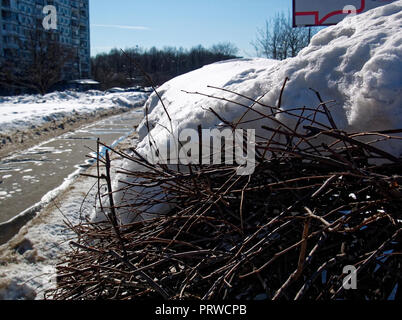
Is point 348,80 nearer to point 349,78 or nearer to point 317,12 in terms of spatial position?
point 349,78

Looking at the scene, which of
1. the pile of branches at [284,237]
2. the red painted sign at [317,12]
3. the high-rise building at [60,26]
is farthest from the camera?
the high-rise building at [60,26]

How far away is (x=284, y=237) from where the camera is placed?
1.32m

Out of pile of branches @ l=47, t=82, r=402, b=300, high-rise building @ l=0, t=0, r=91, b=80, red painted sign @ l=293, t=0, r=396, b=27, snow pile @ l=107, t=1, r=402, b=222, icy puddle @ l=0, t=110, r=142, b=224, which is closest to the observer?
pile of branches @ l=47, t=82, r=402, b=300

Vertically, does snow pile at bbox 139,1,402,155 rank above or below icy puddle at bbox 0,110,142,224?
above

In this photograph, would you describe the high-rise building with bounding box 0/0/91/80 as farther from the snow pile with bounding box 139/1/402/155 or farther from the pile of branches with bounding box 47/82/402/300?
the pile of branches with bounding box 47/82/402/300

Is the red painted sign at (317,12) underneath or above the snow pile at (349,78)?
above

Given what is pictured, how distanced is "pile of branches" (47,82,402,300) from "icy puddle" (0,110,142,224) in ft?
8.35

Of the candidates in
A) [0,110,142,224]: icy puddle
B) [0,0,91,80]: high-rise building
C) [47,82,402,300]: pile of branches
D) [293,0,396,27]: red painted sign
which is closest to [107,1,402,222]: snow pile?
[47,82,402,300]: pile of branches

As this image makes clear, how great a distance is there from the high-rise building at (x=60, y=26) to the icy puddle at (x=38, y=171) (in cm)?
3816

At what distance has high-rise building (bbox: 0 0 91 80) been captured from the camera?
5313 centimetres

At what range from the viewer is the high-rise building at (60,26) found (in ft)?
174

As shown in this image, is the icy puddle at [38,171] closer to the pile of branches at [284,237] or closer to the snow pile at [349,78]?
the snow pile at [349,78]

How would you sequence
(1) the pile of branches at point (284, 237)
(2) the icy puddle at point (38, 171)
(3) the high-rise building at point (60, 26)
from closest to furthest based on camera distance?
(1) the pile of branches at point (284, 237)
(2) the icy puddle at point (38, 171)
(3) the high-rise building at point (60, 26)

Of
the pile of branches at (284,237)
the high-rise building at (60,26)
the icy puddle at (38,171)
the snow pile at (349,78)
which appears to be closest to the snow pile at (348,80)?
the snow pile at (349,78)
